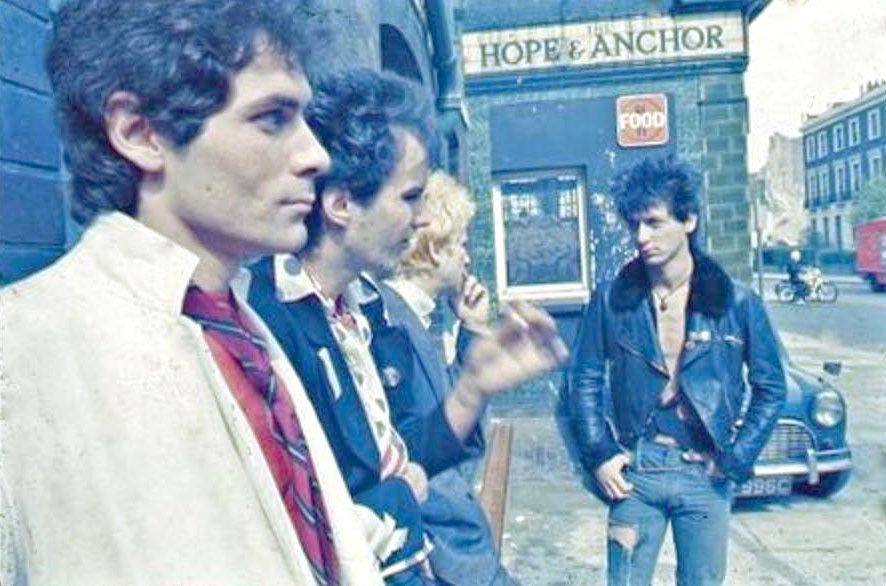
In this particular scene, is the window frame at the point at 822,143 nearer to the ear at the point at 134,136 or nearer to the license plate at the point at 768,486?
the license plate at the point at 768,486

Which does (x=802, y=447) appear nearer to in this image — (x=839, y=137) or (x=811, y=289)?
(x=839, y=137)

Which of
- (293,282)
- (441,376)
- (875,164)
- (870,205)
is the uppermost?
(875,164)

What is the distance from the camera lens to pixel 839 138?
12922 millimetres

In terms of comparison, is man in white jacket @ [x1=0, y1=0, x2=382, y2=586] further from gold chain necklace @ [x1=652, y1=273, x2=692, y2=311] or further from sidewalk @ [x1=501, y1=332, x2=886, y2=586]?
sidewalk @ [x1=501, y1=332, x2=886, y2=586]

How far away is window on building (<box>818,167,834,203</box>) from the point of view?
12777mm

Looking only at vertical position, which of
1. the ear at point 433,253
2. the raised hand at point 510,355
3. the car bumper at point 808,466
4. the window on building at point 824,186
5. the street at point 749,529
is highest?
the window on building at point 824,186

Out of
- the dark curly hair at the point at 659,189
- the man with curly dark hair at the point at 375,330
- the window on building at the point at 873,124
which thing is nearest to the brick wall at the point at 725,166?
the window on building at the point at 873,124

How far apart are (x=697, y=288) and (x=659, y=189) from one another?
0.35 metres

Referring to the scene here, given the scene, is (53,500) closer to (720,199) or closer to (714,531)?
(714,531)

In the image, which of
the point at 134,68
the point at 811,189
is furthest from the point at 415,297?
the point at 811,189

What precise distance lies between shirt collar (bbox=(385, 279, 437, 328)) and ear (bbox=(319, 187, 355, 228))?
1.68ft

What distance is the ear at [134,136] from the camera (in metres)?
1.15

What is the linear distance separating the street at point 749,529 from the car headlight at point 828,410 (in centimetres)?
56

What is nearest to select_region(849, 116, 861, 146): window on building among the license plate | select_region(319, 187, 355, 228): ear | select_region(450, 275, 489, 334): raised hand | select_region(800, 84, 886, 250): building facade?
select_region(800, 84, 886, 250): building facade
